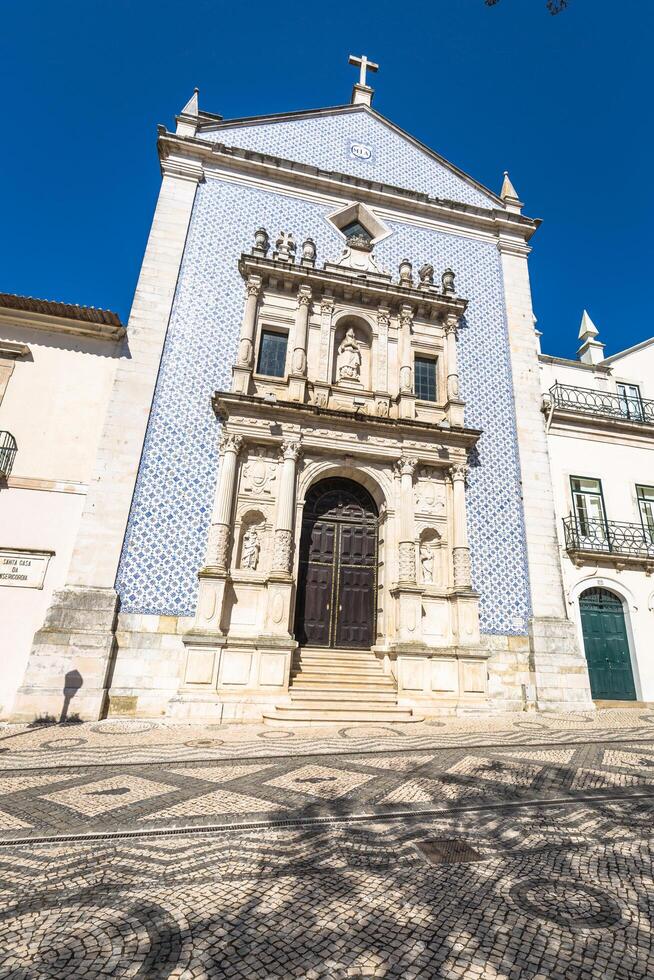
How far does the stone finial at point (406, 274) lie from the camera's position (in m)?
13.2

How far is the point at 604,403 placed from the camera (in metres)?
15.5

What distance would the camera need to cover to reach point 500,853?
304 cm

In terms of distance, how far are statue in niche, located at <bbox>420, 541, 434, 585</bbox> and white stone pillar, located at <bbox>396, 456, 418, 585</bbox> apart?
43 centimetres

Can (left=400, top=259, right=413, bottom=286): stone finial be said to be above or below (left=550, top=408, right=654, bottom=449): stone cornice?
above

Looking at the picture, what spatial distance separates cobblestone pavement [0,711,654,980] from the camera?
1.97m

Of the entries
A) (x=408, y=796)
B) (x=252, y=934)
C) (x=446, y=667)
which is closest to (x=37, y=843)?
(x=252, y=934)

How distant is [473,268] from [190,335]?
8.89m

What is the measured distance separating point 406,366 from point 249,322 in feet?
13.5

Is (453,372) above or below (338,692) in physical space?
above

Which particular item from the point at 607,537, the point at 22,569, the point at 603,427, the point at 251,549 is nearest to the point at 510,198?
the point at 603,427

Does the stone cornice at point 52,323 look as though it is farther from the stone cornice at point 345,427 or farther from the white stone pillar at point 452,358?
the white stone pillar at point 452,358

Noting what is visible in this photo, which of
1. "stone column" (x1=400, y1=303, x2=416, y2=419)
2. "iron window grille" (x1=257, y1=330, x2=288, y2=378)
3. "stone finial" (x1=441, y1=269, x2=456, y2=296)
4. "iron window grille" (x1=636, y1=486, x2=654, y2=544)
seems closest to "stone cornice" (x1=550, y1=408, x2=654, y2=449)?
"iron window grille" (x1=636, y1=486, x2=654, y2=544)

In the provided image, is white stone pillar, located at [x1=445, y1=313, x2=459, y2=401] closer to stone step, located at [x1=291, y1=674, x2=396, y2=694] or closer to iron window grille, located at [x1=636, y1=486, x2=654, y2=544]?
iron window grille, located at [x1=636, y1=486, x2=654, y2=544]

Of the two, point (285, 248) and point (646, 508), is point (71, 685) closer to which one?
point (285, 248)
